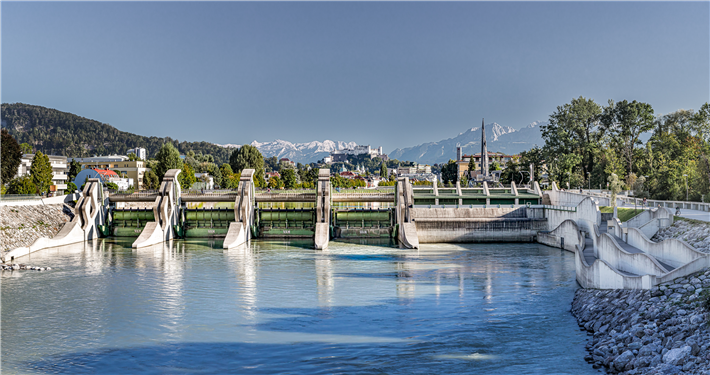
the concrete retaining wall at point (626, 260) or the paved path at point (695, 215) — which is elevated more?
the paved path at point (695, 215)

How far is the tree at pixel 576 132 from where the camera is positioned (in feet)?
275

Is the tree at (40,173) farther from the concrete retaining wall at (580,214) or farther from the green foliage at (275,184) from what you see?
the concrete retaining wall at (580,214)

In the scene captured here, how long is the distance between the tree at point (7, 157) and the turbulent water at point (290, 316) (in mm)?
31002

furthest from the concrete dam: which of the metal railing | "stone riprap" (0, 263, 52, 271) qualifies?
"stone riprap" (0, 263, 52, 271)

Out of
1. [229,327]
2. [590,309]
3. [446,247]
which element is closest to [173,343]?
[229,327]

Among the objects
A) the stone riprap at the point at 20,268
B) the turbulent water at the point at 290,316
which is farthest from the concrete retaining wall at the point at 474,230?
the stone riprap at the point at 20,268

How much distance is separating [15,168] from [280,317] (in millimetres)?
58017

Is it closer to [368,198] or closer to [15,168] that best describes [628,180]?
[368,198]

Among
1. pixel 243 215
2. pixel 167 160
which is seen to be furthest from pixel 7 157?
pixel 167 160

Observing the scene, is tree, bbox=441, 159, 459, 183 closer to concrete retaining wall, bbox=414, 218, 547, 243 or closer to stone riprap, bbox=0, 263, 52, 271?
concrete retaining wall, bbox=414, 218, 547, 243

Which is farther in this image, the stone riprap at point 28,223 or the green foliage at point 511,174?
the green foliage at point 511,174

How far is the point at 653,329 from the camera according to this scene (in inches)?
706

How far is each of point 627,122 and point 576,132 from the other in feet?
23.8

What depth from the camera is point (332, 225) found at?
170 feet
